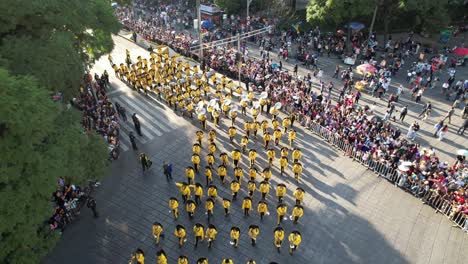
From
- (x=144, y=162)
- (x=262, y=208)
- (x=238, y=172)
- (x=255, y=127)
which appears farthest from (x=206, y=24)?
(x=262, y=208)

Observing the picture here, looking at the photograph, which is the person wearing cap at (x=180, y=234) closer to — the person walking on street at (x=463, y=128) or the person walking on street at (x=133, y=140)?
the person walking on street at (x=133, y=140)

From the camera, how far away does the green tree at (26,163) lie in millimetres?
9281

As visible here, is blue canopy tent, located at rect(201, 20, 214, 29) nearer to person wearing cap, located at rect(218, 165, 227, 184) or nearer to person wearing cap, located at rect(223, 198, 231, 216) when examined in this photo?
person wearing cap, located at rect(218, 165, 227, 184)

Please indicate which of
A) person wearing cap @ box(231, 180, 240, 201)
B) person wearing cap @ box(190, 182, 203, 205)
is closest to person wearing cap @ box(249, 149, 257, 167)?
person wearing cap @ box(231, 180, 240, 201)

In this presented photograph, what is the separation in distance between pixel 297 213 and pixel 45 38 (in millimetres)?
11883

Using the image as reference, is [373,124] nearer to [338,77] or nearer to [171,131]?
[338,77]

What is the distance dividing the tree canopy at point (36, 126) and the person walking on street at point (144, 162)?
4009 mm

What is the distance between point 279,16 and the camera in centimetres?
3703

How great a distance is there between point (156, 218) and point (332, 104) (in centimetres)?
1439

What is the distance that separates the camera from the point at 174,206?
14508 millimetres

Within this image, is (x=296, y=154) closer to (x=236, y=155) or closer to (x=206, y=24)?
(x=236, y=155)

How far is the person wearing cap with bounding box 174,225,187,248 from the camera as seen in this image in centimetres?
1332

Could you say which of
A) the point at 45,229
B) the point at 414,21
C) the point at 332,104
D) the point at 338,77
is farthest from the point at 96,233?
the point at 414,21

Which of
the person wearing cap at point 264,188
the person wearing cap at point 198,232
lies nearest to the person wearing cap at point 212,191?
the person wearing cap at point 198,232
